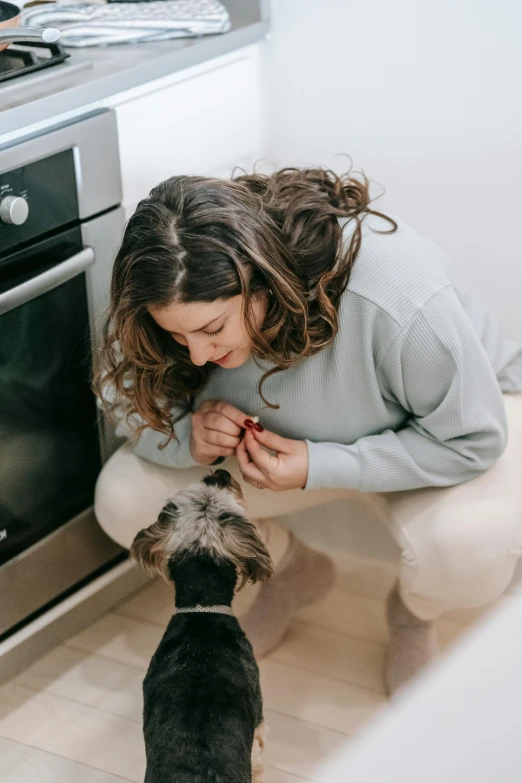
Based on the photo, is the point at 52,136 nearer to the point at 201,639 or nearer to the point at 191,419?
the point at 191,419

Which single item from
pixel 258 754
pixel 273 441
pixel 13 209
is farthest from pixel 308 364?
pixel 258 754

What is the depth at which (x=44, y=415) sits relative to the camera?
160 cm

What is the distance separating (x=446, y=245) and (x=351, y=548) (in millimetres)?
677

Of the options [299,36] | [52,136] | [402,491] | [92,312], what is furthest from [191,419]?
[299,36]

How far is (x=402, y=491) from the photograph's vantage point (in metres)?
1.58

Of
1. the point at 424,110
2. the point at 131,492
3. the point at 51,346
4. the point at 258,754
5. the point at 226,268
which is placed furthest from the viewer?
the point at 424,110

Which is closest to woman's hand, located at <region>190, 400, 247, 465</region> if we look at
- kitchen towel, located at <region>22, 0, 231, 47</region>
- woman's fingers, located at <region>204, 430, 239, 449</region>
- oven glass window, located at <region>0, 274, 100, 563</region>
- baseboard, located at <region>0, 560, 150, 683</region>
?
woman's fingers, located at <region>204, 430, 239, 449</region>

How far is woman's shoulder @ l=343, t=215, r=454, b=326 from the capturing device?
1.37 meters

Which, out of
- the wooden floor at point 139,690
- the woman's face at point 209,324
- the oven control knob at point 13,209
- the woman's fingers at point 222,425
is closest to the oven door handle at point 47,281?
the oven control knob at point 13,209

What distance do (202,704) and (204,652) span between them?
10 centimetres

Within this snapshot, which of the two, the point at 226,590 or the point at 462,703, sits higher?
the point at 462,703

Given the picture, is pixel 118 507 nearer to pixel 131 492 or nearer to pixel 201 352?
pixel 131 492

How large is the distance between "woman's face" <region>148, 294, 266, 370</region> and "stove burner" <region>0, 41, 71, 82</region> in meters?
0.49

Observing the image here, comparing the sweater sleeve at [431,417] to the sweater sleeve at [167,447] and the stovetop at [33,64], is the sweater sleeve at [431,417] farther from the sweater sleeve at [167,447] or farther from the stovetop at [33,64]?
the stovetop at [33,64]
